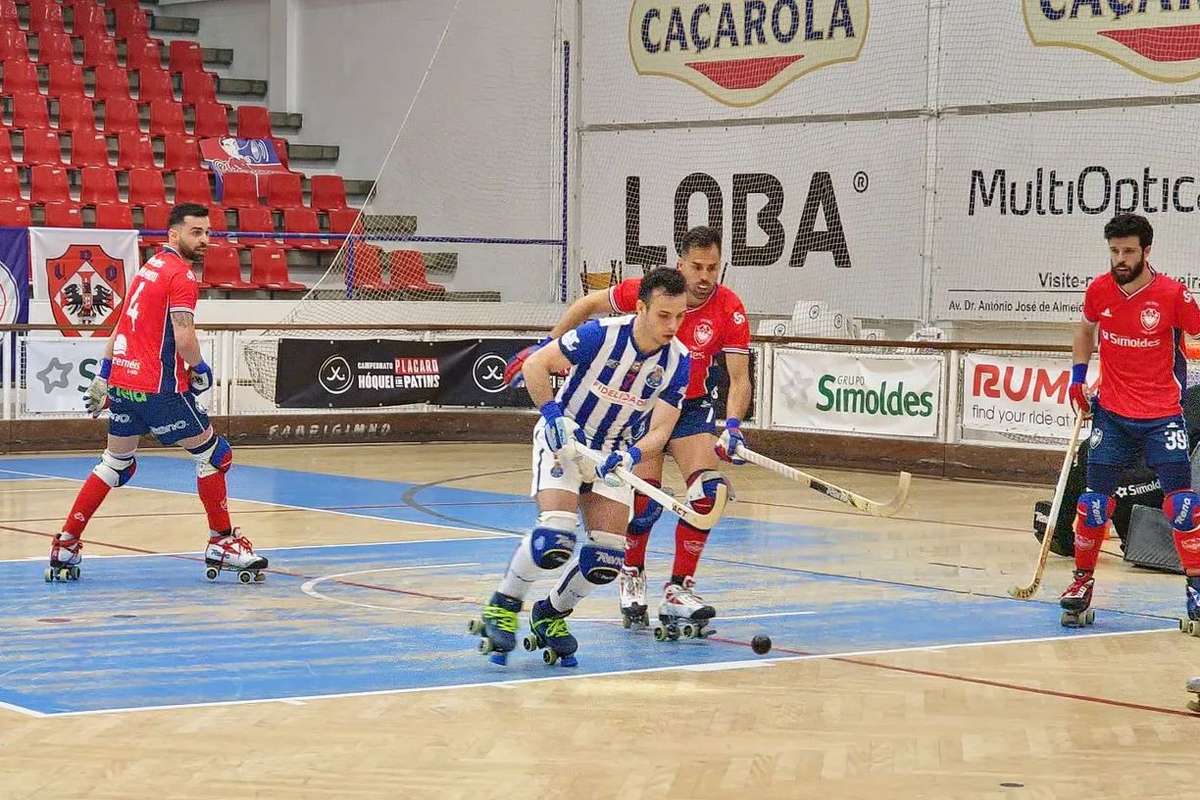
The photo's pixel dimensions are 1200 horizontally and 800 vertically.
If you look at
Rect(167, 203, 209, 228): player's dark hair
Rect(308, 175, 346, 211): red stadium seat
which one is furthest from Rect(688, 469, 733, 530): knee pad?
Rect(308, 175, 346, 211): red stadium seat

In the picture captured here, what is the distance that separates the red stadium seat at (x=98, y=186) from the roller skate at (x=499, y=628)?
14414 millimetres

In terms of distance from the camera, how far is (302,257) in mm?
21828

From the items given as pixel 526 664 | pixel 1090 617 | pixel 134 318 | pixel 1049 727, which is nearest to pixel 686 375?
pixel 526 664

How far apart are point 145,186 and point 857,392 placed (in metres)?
9.03

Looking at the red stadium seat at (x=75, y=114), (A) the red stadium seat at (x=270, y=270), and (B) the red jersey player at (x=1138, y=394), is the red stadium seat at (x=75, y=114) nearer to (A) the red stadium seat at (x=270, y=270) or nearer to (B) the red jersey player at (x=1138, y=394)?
(A) the red stadium seat at (x=270, y=270)

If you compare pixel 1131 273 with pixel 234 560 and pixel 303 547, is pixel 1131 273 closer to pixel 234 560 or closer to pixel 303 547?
pixel 234 560

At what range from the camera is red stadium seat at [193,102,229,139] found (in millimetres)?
22891

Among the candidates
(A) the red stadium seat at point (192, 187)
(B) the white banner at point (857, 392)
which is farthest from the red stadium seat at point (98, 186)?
(B) the white banner at point (857, 392)

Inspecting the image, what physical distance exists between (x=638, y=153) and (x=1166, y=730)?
1517cm

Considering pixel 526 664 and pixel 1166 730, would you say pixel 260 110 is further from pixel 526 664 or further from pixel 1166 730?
pixel 1166 730

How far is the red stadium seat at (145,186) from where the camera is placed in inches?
835

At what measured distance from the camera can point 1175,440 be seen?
29.1 ft

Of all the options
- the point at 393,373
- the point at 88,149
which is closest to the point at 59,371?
the point at 393,373

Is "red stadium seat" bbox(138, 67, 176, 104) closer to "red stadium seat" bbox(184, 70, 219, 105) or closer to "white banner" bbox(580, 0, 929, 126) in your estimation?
"red stadium seat" bbox(184, 70, 219, 105)
